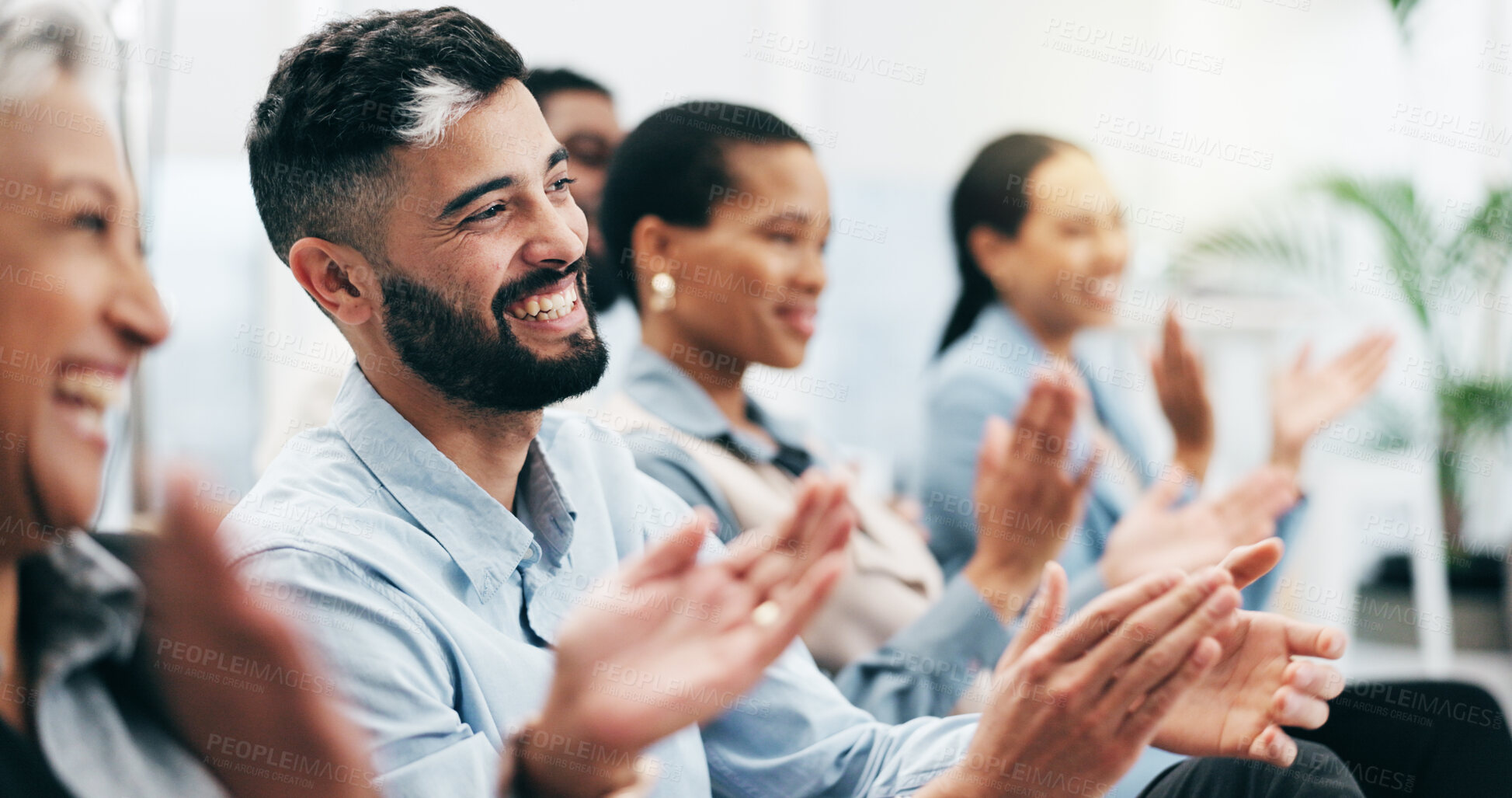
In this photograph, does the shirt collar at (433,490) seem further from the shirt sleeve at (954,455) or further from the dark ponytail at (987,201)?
the dark ponytail at (987,201)

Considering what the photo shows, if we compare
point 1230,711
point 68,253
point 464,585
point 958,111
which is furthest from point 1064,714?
point 958,111

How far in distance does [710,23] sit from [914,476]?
2.15 ft

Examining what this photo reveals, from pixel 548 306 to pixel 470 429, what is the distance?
0.09m

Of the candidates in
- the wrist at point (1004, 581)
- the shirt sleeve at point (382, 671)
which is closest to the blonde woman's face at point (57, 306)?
the shirt sleeve at point (382, 671)

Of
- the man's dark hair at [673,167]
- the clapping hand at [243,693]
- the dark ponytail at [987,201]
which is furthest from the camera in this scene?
the dark ponytail at [987,201]

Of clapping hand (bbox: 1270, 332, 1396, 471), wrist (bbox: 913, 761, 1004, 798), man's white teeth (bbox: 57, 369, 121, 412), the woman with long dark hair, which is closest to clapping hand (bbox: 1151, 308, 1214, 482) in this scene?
the woman with long dark hair

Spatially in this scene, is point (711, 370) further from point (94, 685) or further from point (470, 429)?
point (94, 685)

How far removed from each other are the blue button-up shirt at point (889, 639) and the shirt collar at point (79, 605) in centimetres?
37

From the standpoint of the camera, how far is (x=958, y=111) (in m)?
2.40

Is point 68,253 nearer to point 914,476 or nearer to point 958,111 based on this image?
point 914,476

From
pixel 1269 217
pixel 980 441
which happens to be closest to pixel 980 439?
pixel 980 441

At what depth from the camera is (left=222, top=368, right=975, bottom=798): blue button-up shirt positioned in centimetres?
58

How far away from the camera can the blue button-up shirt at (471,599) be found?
1.90 ft

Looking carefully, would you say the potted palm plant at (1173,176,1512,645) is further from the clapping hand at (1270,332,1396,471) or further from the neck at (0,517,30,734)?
the neck at (0,517,30,734)
